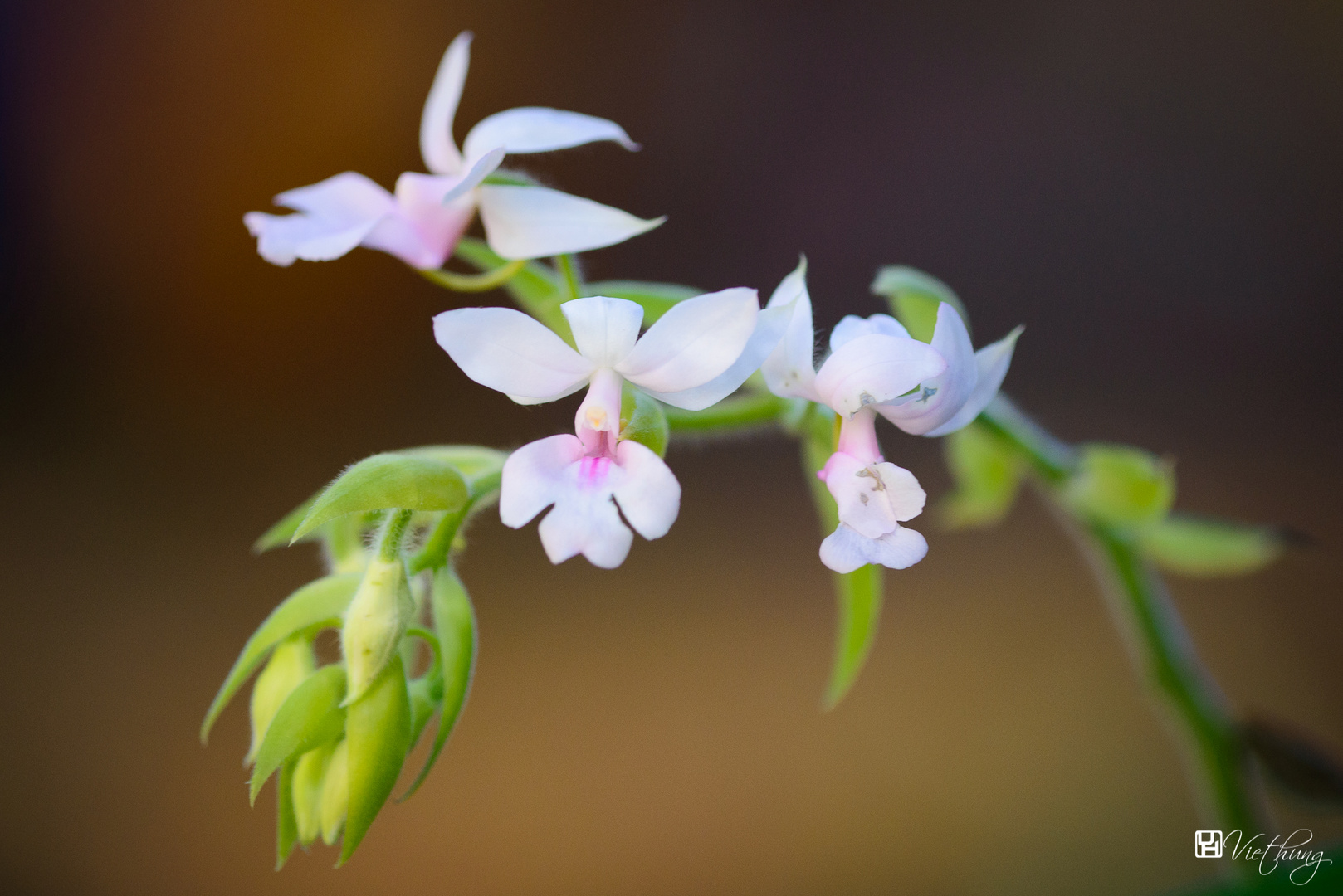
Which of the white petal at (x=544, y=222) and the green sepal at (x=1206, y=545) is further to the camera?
the green sepal at (x=1206, y=545)

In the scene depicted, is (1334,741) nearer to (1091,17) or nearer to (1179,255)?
(1179,255)

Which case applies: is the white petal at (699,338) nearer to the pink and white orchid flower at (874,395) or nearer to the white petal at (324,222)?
the pink and white orchid flower at (874,395)

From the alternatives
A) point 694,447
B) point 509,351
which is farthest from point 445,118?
point 694,447

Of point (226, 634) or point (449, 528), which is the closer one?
point (449, 528)

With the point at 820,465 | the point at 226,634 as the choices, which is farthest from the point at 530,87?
the point at 820,465

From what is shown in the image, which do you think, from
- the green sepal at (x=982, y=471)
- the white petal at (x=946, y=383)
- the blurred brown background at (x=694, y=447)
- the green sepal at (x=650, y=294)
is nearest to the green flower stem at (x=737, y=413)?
the green sepal at (x=650, y=294)

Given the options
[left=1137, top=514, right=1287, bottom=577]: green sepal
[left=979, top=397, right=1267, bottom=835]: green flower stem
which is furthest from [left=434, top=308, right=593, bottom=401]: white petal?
[left=1137, top=514, right=1287, bottom=577]: green sepal

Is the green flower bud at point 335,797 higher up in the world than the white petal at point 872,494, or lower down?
lower down

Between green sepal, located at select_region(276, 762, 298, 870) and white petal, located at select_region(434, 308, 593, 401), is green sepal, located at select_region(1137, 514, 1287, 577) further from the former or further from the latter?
green sepal, located at select_region(276, 762, 298, 870)
